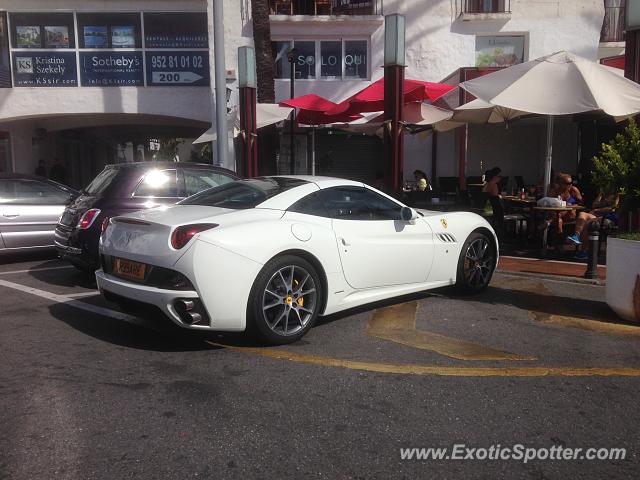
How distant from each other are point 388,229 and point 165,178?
3.33 m

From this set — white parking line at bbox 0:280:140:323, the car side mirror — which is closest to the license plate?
white parking line at bbox 0:280:140:323

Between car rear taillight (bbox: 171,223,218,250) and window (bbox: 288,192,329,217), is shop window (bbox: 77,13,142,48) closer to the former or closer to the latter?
window (bbox: 288,192,329,217)

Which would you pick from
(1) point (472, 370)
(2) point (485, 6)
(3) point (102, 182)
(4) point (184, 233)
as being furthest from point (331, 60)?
(1) point (472, 370)

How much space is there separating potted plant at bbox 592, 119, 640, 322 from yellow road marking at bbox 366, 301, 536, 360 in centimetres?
170

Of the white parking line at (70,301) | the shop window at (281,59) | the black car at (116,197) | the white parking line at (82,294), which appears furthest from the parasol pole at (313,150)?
the white parking line at (82,294)

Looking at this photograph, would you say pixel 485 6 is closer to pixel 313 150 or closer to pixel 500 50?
pixel 500 50

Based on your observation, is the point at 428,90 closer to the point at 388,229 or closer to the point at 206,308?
the point at 388,229

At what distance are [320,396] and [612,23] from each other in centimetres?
1776

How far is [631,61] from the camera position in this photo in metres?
8.84

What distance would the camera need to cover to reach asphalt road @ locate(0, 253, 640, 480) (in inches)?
115

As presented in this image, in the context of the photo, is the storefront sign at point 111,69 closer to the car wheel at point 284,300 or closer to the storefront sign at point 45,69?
the storefront sign at point 45,69

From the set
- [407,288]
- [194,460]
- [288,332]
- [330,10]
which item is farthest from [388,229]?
[330,10]

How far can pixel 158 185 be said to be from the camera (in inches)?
291

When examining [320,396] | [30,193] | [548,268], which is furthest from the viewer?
[30,193]
